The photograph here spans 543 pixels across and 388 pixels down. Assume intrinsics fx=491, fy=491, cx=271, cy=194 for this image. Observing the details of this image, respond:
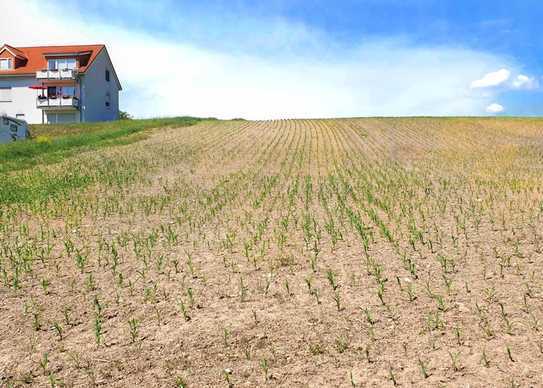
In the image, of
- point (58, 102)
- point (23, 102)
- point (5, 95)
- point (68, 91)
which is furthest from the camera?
point (5, 95)

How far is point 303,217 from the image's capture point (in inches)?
473

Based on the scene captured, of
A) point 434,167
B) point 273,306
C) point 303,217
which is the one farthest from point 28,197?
point 434,167

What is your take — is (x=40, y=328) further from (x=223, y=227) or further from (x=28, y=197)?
(x=28, y=197)

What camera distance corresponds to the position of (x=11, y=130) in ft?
129

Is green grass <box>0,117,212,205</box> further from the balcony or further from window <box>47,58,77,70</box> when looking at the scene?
window <box>47,58,77,70</box>

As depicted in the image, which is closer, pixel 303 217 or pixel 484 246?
pixel 484 246

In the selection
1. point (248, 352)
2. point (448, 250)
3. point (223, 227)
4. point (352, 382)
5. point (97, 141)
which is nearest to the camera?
point (352, 382)

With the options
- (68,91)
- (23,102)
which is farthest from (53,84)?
(23,102)

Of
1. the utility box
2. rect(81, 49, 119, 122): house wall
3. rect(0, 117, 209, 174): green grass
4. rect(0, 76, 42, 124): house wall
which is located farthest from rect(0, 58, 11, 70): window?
the utility box

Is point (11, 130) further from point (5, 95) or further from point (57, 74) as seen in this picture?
point (5, 95)

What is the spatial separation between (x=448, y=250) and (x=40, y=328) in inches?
269

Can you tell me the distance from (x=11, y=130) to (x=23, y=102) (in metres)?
23.7

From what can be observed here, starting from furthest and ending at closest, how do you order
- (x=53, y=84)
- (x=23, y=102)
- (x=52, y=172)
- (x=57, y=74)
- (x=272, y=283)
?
(x=23, y=102) < (x=53, y=84) < (x=57, y=74) < (x=52, y=172) < (x=272, y=283)

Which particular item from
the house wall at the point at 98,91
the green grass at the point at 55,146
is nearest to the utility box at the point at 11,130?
the green grass at the point at 55,146
